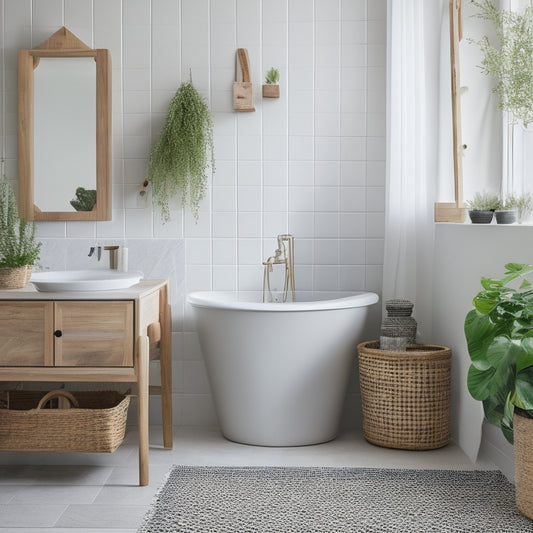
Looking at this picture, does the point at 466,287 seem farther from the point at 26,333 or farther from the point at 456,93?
the point at 26,333

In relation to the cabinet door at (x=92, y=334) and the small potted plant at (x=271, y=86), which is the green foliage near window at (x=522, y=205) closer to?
the small potted plant at (x=271, y=86)

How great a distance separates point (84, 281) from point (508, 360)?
1570 mm

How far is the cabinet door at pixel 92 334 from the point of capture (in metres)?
2.89

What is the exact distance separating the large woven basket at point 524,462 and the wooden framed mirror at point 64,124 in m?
2.23

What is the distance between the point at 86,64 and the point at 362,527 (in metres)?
2.55

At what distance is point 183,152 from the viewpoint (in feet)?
12.0

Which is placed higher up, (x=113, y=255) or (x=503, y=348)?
(x=113, y=255)

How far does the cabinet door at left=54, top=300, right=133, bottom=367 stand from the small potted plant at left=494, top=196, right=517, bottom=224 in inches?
59.4

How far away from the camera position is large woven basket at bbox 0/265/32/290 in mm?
3041

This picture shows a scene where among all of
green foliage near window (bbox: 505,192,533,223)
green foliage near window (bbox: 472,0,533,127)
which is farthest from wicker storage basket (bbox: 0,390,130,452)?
green foliage near window (bbox: 472,0,533,127)

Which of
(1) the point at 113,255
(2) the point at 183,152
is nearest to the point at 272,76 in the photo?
(2) the point at 183,152

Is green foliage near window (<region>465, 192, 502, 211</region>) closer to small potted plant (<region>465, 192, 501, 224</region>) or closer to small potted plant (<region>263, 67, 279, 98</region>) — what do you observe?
small potted plant (<region>465, 192, 501, 224</region>)

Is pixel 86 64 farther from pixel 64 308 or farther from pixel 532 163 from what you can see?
pixel 532 163

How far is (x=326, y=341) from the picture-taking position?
337 centimetres
